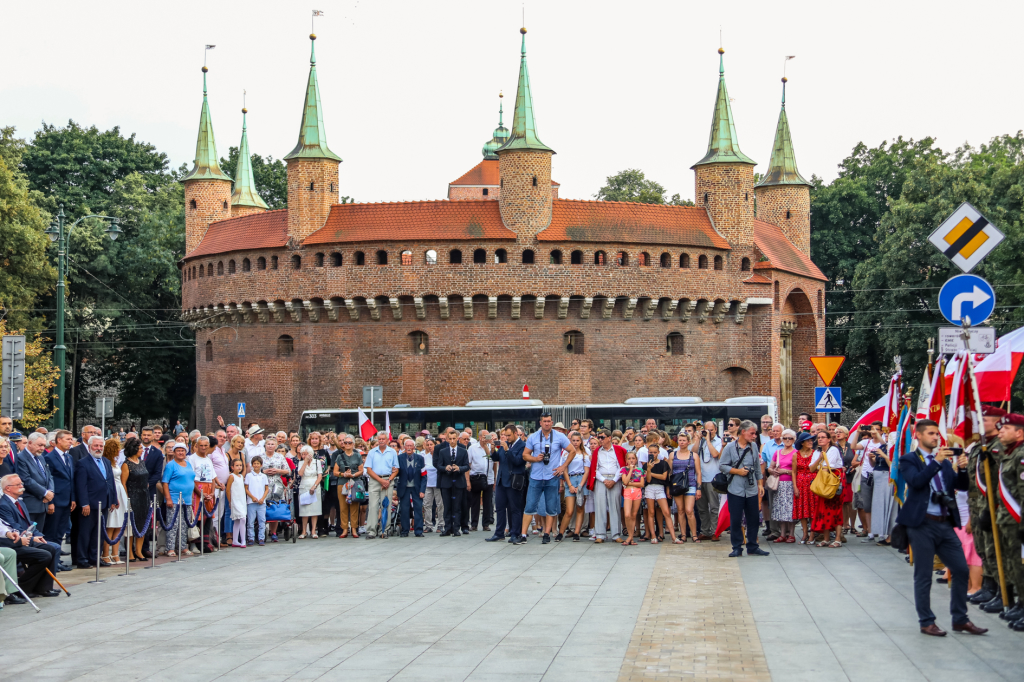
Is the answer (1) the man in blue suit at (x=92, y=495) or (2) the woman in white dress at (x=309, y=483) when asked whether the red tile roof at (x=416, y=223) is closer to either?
(2) the woman in white dress at (x=309, y=483)

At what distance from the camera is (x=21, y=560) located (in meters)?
12.4

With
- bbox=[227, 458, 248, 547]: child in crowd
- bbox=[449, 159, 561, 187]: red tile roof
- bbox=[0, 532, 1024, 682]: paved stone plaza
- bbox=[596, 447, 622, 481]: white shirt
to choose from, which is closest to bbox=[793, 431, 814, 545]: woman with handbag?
bbox=[0, 532, 1024, 682]: paved stone plaza

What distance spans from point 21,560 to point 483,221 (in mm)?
30182

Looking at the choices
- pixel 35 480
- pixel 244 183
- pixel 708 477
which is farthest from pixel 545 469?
pixel 244 183

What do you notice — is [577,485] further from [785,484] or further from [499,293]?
[499,293]

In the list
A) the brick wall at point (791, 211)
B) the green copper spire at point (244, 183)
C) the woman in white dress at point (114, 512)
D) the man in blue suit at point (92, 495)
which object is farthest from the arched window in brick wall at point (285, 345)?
the man in blue suit at point (92, 495)

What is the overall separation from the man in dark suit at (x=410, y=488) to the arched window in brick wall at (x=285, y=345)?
25092 mm

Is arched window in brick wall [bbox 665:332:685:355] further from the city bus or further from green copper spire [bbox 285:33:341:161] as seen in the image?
green copper spire [bbox 285:33:341:161]

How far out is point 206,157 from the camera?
48875 millimetres

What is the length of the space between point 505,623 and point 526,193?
32.0 metres

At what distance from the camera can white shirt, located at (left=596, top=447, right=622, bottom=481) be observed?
17859 mm

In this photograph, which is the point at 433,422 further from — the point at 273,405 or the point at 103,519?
the point at 103,519

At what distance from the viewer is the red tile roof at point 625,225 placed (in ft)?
136

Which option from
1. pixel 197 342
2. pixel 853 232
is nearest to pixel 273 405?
pixel 197 342
